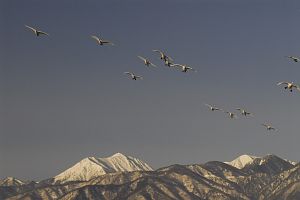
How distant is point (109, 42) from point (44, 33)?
19.1 metres

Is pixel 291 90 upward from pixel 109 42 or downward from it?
downward

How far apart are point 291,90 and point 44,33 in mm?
72652

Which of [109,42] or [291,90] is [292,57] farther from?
[109,42]

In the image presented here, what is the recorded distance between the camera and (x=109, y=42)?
19700cm

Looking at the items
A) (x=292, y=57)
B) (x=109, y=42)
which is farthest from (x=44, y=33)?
(x=292, y=57)

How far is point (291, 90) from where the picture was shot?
199 m

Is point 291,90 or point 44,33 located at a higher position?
point 44,33

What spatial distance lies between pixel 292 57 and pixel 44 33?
71.2m

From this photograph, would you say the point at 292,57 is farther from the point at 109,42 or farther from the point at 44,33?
the point at 44,33

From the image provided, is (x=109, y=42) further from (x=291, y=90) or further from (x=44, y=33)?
(x=291, y=90)

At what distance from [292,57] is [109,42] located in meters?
52.3

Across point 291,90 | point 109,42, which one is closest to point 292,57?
point 291,90

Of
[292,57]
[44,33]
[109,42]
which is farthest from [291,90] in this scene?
[44,33]

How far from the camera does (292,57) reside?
7781 inches
